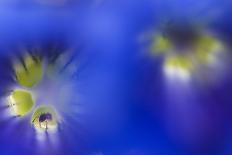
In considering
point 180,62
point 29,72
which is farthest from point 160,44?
point 29,72

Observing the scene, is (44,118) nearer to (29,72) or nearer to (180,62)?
(29,72)

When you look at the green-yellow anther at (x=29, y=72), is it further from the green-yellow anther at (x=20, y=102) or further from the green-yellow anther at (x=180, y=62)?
the green-yellow anther at (x=180, y=62)

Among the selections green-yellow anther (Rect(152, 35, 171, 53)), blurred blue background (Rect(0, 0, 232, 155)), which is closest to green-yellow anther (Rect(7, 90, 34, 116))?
blurred blue background (Rect(0, 0, 232, 155))

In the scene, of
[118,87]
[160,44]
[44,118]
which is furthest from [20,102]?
[160,44]

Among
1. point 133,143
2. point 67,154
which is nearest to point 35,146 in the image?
point 67,154

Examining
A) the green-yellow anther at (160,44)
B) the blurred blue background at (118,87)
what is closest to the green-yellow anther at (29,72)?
the blurred blue background at (118,87)

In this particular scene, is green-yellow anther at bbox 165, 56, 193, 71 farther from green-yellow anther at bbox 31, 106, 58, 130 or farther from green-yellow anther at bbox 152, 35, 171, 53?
green-yellow anther at bbox 31, 106, 58, 130
